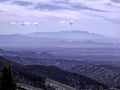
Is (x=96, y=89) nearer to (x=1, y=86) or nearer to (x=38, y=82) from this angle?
(x=38, y=82)

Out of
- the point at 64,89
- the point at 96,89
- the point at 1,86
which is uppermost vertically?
the point at 1,86

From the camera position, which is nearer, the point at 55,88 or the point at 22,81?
the point at 55,88

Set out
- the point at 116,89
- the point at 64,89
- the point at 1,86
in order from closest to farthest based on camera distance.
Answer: the point at 1,86, the point at 64,89, the point at 116,89

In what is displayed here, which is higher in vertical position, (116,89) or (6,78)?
(6,78)

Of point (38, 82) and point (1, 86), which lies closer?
point (1, 86)

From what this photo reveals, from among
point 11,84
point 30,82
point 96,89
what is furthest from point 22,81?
point 11,84

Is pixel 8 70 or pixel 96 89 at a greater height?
pixel 8 70

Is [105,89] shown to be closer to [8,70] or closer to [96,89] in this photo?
[96,89]

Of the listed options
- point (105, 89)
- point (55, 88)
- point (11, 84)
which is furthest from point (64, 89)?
point (11, 84)

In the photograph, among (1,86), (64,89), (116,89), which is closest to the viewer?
(1,86)
